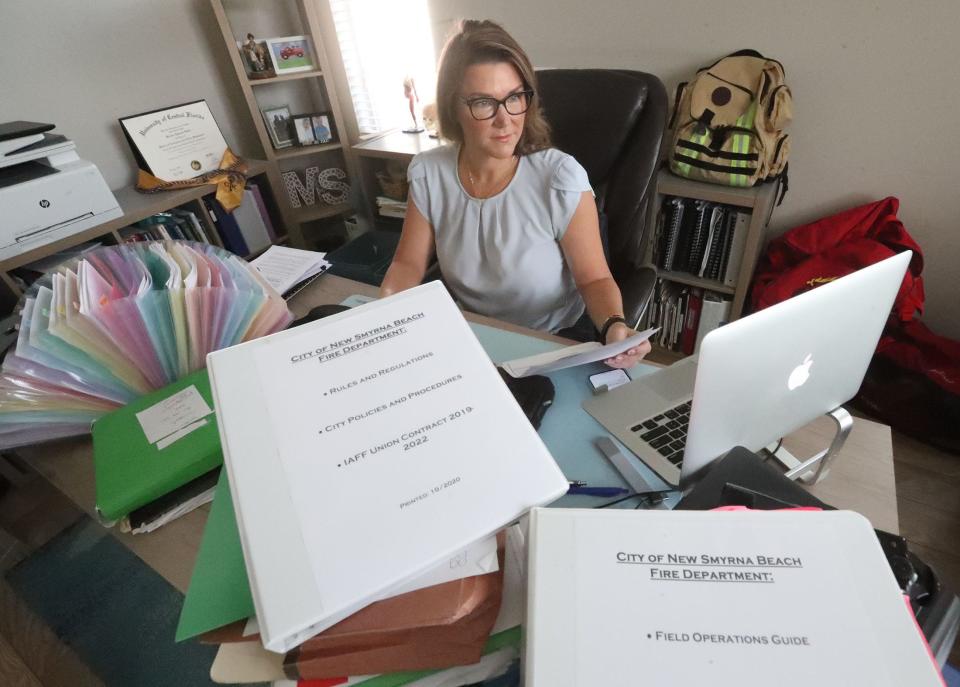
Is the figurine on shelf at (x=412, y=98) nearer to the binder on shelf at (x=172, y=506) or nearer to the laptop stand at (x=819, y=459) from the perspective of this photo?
the binder on shelf at (x=172, y=506)

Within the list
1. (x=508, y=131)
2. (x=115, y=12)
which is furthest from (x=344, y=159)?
(x=508, y=131)

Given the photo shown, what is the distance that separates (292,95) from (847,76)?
2.48m

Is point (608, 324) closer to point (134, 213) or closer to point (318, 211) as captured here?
point (134, 213)

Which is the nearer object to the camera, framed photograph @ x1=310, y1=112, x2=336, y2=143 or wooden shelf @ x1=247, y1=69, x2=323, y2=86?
wooden shelf @ x1=247, y1=69, x2=323, y2=86

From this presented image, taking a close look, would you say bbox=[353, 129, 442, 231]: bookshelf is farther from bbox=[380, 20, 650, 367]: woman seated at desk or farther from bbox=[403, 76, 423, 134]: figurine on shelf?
bbox=[380, 20, 650, 367]: woman seated at desk

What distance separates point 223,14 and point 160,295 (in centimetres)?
185

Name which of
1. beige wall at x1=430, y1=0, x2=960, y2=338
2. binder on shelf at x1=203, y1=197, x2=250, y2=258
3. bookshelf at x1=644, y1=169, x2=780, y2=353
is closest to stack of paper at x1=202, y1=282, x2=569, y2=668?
bookshelf at x1=644, y1=169, x2=780, y2=353

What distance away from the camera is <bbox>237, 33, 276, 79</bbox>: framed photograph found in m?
2.15

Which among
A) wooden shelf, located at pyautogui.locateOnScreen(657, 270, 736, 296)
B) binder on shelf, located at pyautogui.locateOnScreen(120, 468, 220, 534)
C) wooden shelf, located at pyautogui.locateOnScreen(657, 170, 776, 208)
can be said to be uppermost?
binder on shelf, located at pyautogui.locateOnScreen(120, 468, 220, 534)

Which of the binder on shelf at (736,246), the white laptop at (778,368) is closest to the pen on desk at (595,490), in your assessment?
the white laptop at (778,368)

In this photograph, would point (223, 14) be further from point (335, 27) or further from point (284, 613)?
point (284, 613)

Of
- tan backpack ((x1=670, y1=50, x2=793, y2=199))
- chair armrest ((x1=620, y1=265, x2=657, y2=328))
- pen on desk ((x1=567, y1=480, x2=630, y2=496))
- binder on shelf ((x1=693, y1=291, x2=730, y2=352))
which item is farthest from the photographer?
binder on shelf ((x1=693, y1=291, x2=730, y2=352))

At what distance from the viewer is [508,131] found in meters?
1.13

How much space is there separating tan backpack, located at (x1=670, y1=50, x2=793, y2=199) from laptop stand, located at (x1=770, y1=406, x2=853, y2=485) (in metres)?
1.19
